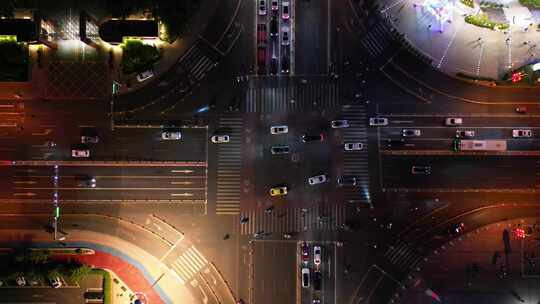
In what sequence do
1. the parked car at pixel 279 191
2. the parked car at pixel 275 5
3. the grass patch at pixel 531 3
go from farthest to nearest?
the grass patch at pixel 531 3
the parked car at pixel 275 5
the parked car at pixel 279 191

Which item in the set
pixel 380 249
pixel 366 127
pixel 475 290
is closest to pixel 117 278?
pixel 380 249

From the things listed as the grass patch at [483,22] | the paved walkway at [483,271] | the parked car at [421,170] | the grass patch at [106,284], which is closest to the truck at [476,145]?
the parked car at [421,170]

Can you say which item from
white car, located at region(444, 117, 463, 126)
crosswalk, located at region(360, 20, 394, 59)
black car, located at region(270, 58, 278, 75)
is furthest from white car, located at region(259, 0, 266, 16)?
white car, located at region(444, 117, 463, 126)

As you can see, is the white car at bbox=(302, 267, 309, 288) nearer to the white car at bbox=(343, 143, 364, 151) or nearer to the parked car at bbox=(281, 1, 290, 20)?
the white car at bbox=(343, 143, 364, 151)

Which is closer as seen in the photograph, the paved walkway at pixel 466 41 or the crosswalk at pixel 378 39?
the crosswalk at pixel 378 39

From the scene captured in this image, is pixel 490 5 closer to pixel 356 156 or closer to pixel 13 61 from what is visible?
pixel 356 156

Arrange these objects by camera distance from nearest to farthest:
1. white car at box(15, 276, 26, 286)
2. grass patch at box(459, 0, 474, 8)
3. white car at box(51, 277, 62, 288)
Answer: white car at box(15, 276, 26, 286), white car at box(51, 277, 62, 288), grass patch at box(459, 0, 474, 8)

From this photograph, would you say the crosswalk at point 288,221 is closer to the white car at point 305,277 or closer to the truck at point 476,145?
the white car at point 305,277

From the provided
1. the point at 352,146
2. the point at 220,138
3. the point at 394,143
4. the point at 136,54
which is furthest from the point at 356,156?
the point at 136,54

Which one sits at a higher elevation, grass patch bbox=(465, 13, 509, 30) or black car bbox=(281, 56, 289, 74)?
grass patch bbox=(465, 13, 509, 30)
